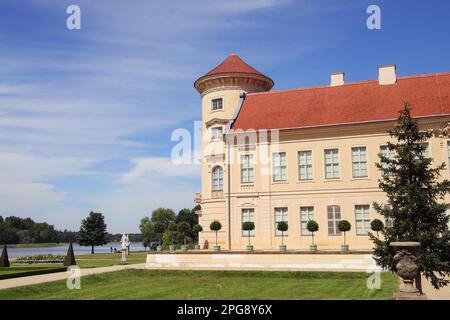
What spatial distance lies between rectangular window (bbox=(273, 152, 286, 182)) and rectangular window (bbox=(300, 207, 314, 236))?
2.73 m

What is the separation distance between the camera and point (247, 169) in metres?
33.1

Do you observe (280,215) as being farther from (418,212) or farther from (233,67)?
(418,212)

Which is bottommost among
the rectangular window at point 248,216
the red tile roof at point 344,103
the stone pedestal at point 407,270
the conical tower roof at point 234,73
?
the stone pedestal at point 407,270

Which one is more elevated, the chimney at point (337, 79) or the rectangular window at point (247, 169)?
the chimney at point (337, 79)

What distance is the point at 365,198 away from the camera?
98.2 feet

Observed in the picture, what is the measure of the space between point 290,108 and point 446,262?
19485 millimetres

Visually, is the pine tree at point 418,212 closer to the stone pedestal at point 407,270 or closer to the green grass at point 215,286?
the green grass at point 215,286

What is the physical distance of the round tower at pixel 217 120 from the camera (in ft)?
114

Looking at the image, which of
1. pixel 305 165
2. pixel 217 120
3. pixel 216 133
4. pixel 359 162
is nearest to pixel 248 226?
pixel 305 165

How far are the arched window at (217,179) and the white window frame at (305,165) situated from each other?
6339 millimetres

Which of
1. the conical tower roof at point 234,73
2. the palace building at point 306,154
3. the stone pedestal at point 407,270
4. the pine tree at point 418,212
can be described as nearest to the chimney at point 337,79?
the palace building at point 306,154

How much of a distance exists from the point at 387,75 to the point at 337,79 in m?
3.66
